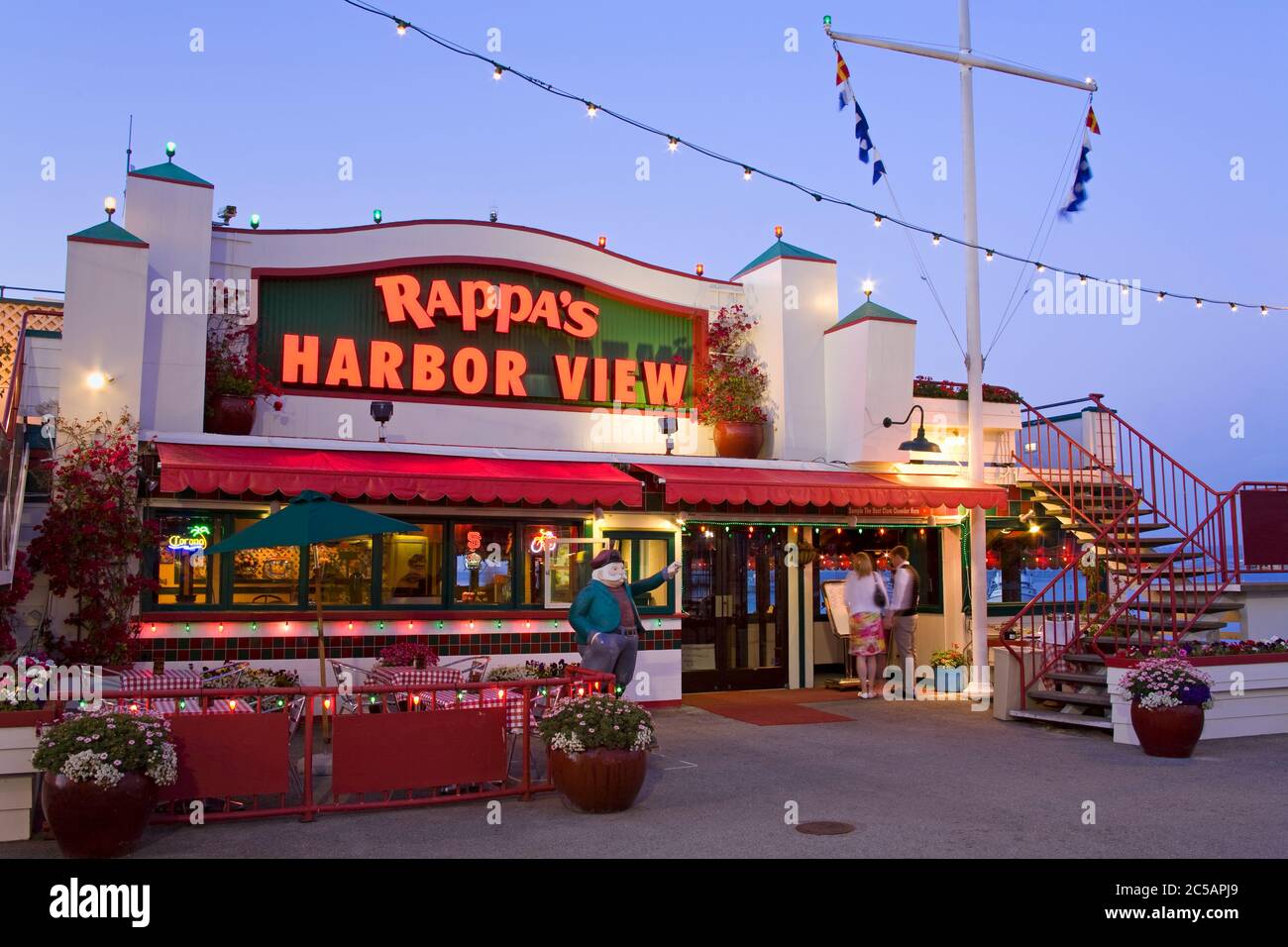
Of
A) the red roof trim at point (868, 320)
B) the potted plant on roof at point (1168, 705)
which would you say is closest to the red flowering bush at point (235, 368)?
the red roof trim at point (868, 320)

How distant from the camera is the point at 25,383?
37.4 ft

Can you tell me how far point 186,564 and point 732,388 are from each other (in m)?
7.18

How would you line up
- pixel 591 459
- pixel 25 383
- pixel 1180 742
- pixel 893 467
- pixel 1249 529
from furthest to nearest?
pixel 893 467
pixel 591 459
pixel 1249 529
pixel 25 383
pixel 1180 742

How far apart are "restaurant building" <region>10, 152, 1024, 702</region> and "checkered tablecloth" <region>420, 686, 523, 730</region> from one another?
9.56ft

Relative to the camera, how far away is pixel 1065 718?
11.7 meters

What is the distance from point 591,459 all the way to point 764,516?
8.01 ft

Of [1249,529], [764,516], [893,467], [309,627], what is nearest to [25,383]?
[309,627]

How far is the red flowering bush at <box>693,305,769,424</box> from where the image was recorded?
1455 centimetres

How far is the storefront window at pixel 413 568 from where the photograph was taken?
12.2 meters

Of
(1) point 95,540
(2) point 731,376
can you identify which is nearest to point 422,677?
(1) point 95,540

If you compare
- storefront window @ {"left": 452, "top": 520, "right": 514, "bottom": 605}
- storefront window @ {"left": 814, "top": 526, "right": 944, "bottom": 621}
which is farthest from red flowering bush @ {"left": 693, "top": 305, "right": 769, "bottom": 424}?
storefront window @ {"left": 452, "top": 520, "right": 514, "bottom": 605}

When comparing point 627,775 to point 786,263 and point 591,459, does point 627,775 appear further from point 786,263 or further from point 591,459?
point 786,263

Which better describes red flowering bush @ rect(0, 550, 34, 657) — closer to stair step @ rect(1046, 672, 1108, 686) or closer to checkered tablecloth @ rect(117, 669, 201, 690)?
checkered tablecloth @ rect(117, 669, 201, 690)

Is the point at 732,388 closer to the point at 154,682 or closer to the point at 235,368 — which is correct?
the point at 235,368
